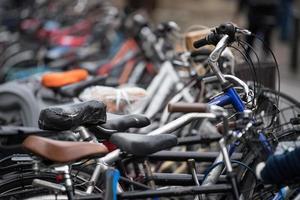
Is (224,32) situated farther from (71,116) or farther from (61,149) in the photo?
(61,149)

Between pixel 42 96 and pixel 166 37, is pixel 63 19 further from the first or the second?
pixel 42 96

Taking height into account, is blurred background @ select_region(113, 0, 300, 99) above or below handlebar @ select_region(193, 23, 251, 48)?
above

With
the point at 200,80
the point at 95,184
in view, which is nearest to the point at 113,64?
the point at 200,80

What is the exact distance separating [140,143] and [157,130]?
0.68 m

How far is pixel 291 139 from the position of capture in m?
4.36

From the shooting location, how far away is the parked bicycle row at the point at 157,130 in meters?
3.59

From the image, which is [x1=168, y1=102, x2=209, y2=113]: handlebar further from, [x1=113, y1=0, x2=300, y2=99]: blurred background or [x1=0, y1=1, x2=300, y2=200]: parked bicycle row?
[x1=113, y1=0, x2=300, y2=99]: blurred background

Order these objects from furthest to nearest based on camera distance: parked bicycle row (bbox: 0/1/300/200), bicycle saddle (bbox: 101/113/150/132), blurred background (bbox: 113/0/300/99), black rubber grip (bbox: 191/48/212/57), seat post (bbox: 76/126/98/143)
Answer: blurred background (bbox: 113/0/300/99) < black rubber grip (bbox: 191/48/212/57) < bicycle saddle (bbox: 101/113/150/132) < seat post (bbox: 76/126/98/143) < parked bicycle row (bbox: 0/1/300/200)

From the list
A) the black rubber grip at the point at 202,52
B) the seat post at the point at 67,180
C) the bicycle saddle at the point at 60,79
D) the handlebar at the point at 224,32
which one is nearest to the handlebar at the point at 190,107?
the seat post at the point at 67,180

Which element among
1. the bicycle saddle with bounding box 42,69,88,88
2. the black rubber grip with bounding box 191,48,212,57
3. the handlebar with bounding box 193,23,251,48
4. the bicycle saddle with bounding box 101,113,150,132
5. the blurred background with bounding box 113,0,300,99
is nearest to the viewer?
the bicycle saddle with bounding box 101,113,150,132

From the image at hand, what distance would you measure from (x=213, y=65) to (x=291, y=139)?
0.69 metres

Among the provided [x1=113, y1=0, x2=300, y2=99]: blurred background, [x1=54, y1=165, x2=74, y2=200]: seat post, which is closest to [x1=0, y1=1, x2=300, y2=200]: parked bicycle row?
[x1=54, y1=165, x2=74, y2=200]: seat post

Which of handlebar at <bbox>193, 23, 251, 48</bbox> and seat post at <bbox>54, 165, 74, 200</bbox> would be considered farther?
handlebar at <bbox>193, 23, 251, 48</bbox>

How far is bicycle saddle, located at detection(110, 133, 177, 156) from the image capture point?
3.63 metres
